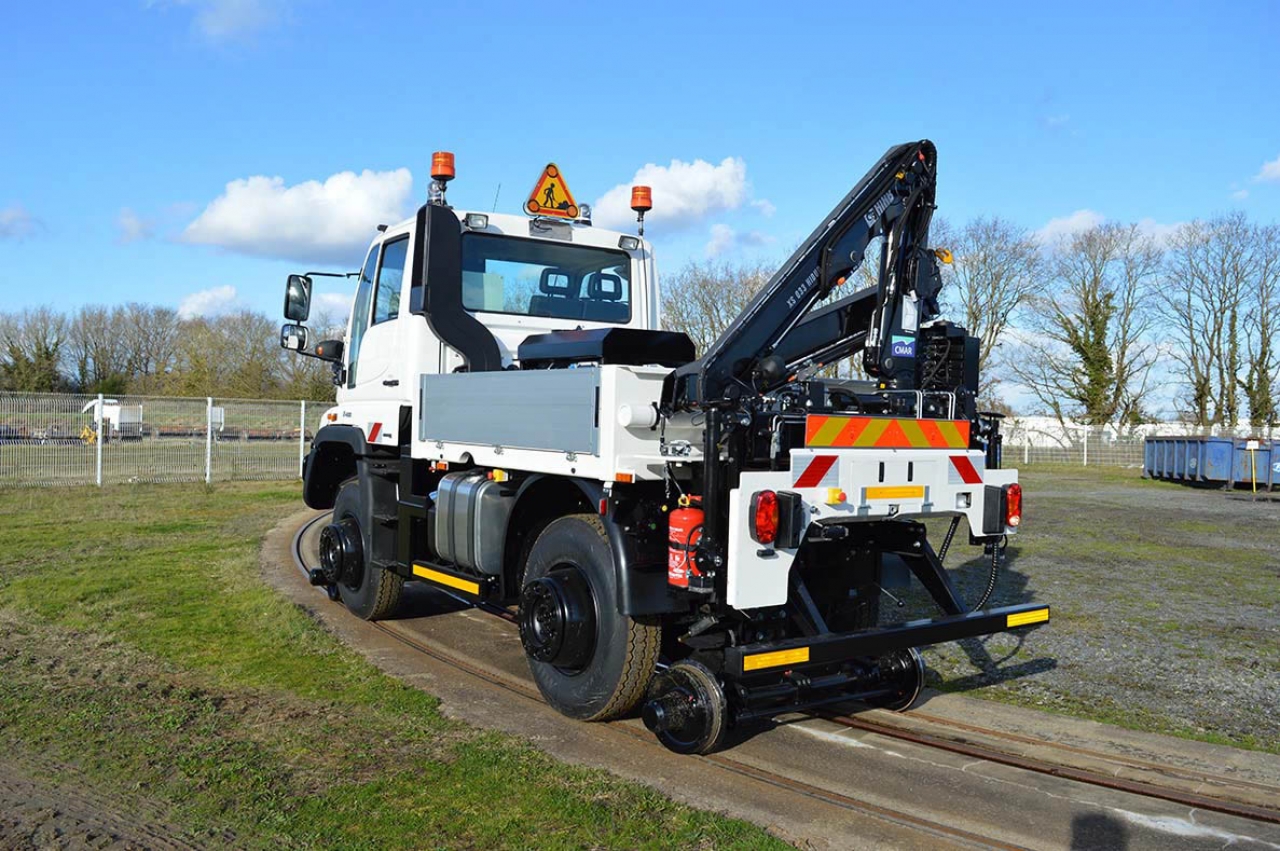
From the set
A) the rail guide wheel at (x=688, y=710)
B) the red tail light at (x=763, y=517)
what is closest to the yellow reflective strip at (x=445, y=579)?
the rail guide wheel at (x=688, y=710)

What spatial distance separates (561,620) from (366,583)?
317 cm

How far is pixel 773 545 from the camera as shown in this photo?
4586 millimetres

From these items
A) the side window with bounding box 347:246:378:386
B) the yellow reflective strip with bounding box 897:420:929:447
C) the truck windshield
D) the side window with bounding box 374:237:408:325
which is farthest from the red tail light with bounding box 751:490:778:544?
the side window with bounding box 347:246:378:386

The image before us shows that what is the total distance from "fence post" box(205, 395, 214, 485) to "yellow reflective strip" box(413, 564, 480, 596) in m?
15.2

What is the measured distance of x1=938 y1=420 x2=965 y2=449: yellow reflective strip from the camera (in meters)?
5.29

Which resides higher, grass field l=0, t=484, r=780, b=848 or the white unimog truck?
the white unimog truck

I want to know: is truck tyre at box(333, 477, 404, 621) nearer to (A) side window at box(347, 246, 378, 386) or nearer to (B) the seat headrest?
(A) side window at box(347, 246, 378, 386)

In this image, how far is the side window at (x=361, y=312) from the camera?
8.12 metres

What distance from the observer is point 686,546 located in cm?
467

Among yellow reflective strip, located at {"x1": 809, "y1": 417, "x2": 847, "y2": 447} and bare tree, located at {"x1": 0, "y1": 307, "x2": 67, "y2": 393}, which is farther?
bare tree, located at {"x1": 0, "y1": 307, "x2": 67, "y2": 393}

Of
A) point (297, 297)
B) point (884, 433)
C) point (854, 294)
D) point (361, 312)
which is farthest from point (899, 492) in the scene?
point (297, 297)

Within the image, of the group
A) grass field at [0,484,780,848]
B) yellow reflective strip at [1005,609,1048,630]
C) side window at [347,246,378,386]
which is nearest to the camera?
grass field at [0,484,780,848]

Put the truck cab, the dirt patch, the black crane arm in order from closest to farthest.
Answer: the dirt patch, the black crane arm, the truck cab

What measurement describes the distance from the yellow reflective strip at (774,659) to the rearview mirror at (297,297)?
18.1ft
